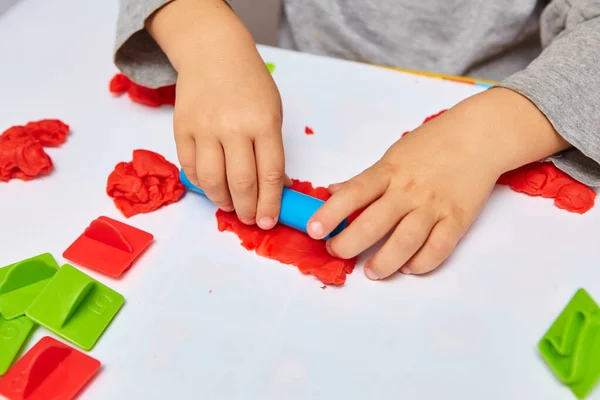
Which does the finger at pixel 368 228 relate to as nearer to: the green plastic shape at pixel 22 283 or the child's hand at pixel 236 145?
the child's hand at pixel 236 145

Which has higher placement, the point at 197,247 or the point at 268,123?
the point at 268,123

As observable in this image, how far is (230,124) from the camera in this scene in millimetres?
517

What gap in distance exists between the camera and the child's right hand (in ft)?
1.69

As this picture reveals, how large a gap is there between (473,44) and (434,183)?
362 mm

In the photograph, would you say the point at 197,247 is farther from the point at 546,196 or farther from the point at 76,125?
the point at 546,196

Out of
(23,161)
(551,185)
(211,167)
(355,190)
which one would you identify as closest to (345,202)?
(355,190)

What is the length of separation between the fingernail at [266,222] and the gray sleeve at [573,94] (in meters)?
0.29

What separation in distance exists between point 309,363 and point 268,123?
22 centimetres

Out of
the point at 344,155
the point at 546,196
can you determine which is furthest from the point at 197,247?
the point at 546,196

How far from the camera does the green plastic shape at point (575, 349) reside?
0.43 meters

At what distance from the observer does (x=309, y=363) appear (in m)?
0.45

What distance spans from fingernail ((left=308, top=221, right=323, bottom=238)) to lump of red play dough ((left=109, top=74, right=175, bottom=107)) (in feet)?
0.96

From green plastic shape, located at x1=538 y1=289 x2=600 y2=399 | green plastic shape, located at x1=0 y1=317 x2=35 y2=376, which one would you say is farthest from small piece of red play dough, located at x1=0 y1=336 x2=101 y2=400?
green plastic shape, located at x1=538 y1=289 x2=600 y2=399

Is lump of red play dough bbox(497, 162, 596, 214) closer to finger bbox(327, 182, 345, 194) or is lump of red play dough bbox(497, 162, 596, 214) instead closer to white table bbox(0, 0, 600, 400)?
white table bbox(0, 0, 600, 400)
